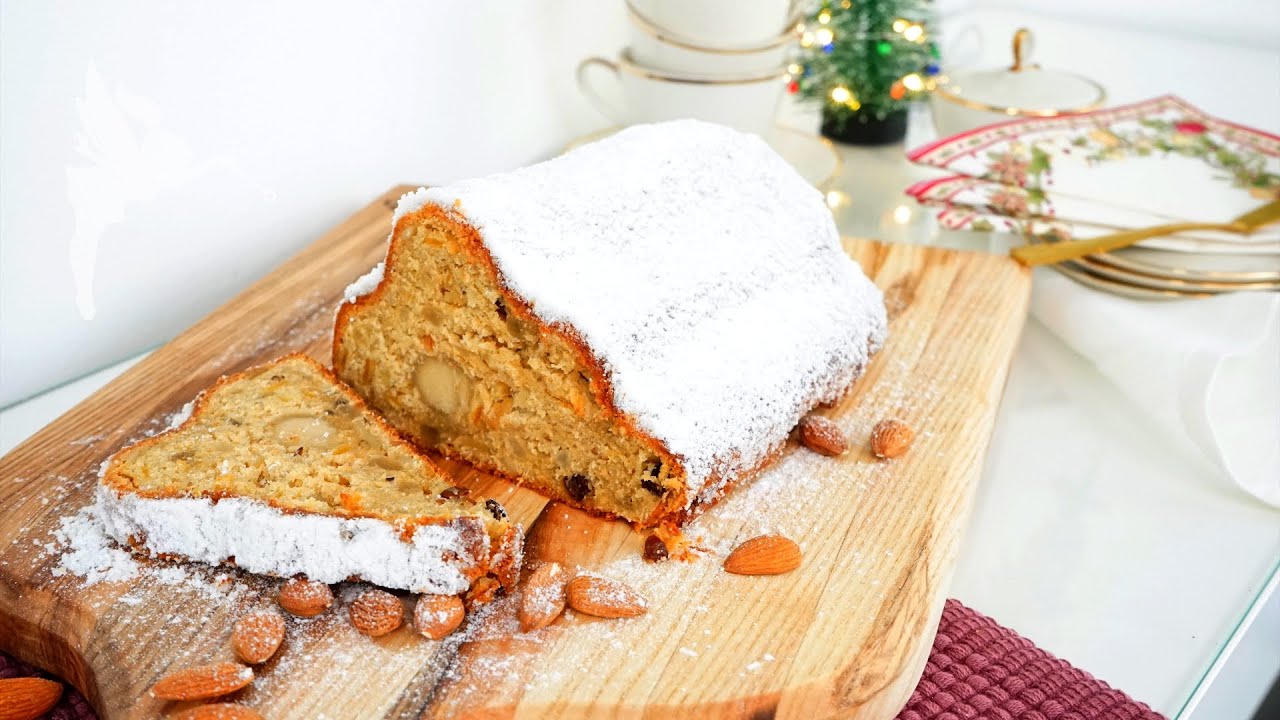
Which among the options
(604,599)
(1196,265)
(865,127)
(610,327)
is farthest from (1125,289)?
(604,599)

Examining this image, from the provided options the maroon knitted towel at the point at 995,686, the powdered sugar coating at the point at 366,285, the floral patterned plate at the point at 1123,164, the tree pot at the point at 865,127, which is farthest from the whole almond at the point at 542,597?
the tree pot at the point at 865,127

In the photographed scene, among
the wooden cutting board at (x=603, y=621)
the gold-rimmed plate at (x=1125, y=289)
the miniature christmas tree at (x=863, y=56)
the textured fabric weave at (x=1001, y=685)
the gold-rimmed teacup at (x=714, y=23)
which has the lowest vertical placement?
the textured fabric weave at (x=1001, y=685)

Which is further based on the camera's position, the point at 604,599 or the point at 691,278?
the point at 691,278

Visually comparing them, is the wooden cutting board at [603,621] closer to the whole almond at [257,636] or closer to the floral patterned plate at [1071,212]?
the whole almond at [257,636]

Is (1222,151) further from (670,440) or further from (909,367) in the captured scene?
(670,440)

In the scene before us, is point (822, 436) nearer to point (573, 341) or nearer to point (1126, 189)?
point (573, 341)
